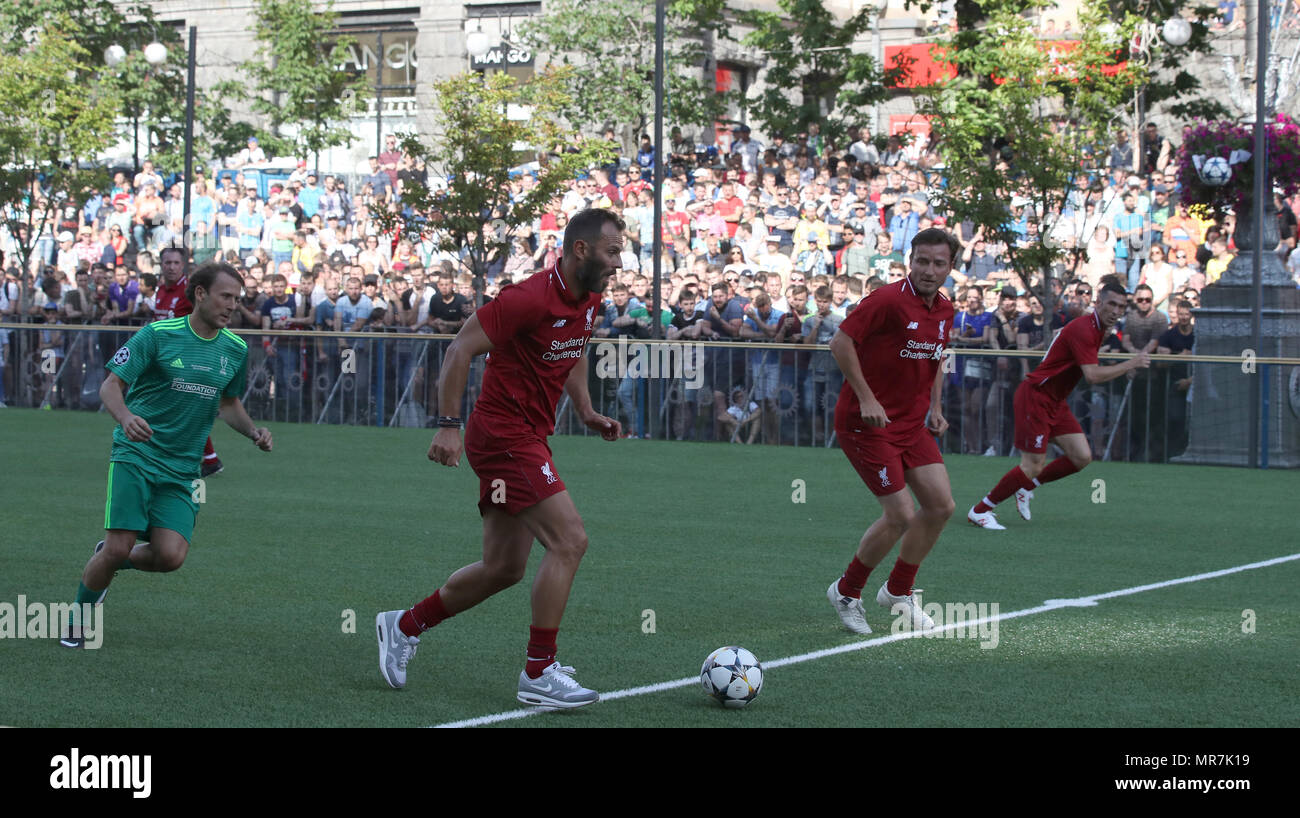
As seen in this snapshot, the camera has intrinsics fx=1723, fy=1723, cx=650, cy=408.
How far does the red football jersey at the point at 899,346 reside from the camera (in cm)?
889

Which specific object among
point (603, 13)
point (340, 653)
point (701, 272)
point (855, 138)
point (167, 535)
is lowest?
point (340, 653)

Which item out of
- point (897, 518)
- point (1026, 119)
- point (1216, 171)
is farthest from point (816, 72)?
point (897, 518)

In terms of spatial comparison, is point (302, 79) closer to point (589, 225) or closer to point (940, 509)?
point (940, 509)

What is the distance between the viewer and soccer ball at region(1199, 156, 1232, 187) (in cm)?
1898

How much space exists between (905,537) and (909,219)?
15258mm

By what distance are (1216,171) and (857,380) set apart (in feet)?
38.7

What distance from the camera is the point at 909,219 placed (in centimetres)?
2367

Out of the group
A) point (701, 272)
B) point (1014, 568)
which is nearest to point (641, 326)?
point (701, 272)

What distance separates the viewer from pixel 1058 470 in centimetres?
1366

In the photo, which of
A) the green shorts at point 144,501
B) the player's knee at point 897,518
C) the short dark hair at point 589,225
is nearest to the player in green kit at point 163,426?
the green shorts at point 144,501

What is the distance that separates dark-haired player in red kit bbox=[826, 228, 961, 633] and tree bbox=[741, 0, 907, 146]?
21689 millimetres

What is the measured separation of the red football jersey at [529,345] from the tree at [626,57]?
1008 inches
